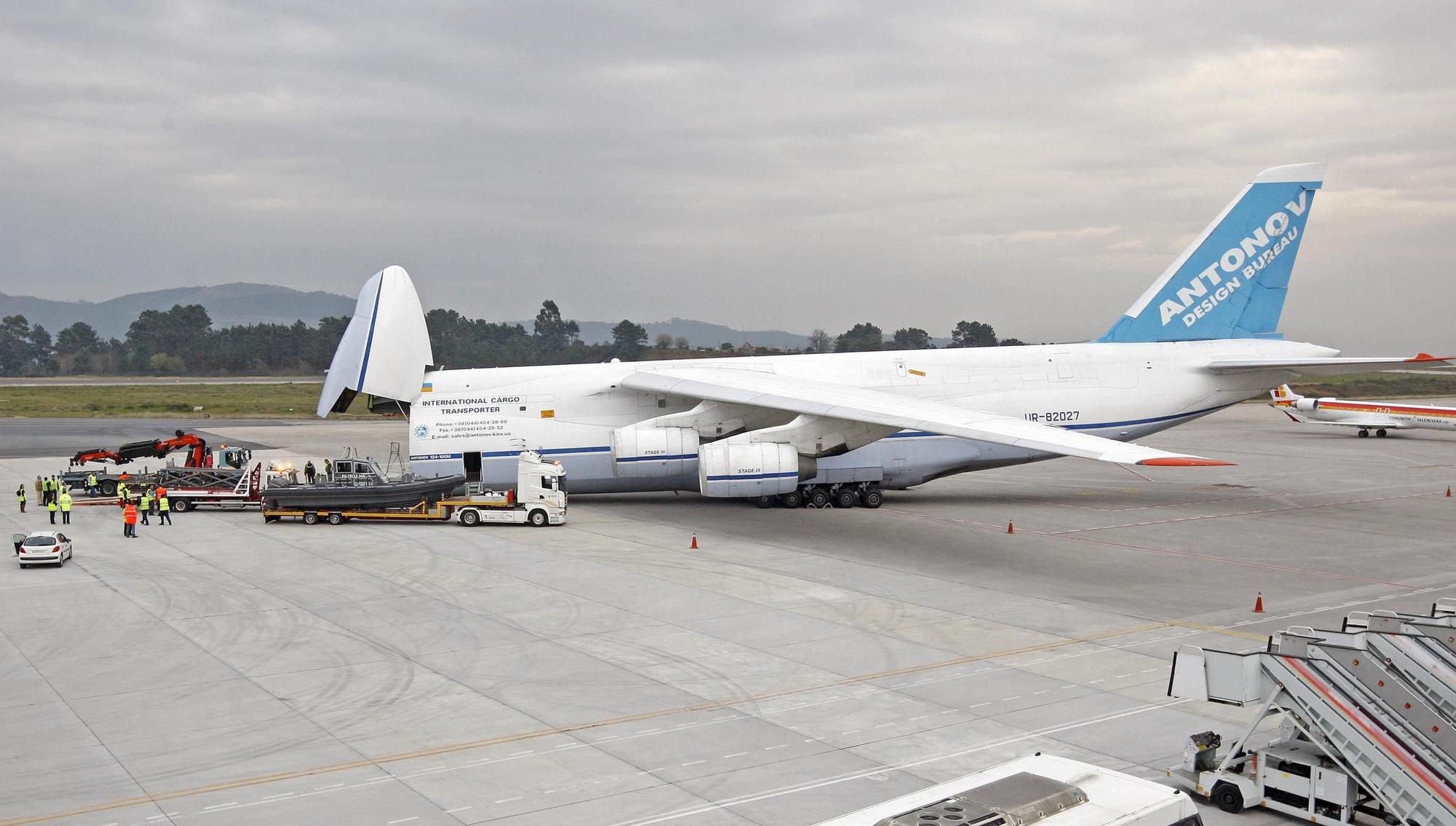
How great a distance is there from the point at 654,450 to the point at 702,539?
4.44 meters

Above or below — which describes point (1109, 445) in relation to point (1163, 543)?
above

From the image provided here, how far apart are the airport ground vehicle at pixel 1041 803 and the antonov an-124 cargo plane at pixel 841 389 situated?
1866 centimetres

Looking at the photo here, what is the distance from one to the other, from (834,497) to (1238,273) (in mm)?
14077

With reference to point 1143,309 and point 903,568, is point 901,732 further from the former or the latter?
point 1143,309

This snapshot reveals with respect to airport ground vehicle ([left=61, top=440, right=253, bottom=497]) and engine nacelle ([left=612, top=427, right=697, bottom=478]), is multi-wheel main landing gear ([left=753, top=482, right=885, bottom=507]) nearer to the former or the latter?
engine nacelle ([left=612, top=427, right=697, bottom=478])

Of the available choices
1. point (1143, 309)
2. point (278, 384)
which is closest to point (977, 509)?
point (1143, 309)

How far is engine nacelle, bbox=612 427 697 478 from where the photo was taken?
28656mm

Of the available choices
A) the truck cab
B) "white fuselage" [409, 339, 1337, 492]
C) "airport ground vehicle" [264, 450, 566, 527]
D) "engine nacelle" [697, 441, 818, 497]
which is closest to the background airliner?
"white fuselage" [409, 339, 1337, 492]

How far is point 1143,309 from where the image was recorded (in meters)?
33.1

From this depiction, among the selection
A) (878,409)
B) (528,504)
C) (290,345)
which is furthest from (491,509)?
(290,345)

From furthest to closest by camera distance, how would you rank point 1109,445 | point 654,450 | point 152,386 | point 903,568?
point 152,386, point 654,450, point 903,568, point 1109,445

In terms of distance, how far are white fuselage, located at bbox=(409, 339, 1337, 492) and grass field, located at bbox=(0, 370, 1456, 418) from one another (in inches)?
1305

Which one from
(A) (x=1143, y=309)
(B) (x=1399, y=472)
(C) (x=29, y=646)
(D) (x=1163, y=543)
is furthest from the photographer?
(B) (x=1399, y=472)

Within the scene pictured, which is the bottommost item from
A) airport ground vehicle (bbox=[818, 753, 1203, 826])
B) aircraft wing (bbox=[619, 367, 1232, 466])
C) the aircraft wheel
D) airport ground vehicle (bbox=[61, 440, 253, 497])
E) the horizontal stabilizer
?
the aircraft wheel
